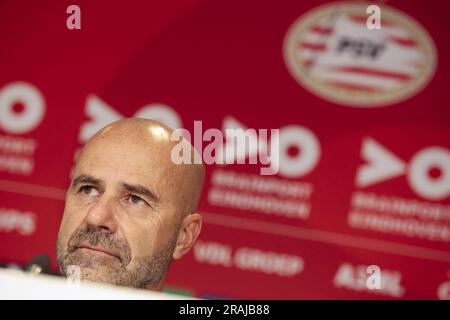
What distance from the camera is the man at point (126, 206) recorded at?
4.45 feet

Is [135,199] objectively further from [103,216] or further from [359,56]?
[359,56]

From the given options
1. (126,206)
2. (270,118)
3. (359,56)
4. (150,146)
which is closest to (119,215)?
(126,206)

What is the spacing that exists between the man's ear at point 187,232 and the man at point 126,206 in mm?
32

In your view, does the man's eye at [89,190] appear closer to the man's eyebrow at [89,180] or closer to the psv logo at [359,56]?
the man's eyebrow at [89,180]

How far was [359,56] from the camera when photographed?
2723 millimetres

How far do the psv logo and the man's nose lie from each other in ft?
4.86

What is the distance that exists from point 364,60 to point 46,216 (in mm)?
1332

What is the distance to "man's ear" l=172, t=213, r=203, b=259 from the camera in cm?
155

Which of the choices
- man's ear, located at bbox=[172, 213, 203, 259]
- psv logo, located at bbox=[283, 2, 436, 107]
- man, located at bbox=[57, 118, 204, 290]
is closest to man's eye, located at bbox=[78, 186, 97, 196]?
man, located at bbox=[57, 118, 204, 290]

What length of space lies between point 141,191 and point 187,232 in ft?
0.62
